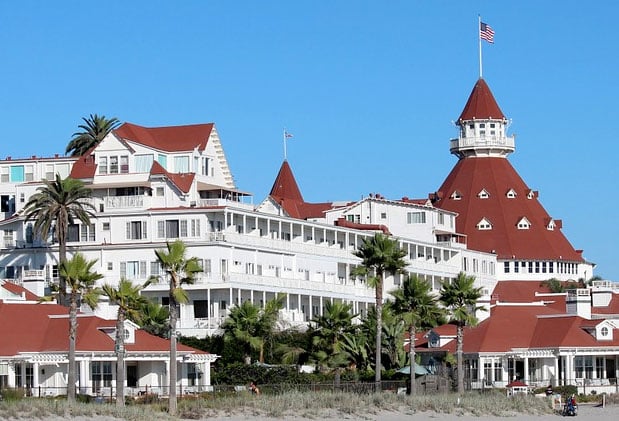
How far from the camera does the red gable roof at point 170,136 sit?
114 meters

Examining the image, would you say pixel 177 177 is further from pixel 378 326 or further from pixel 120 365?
pixel 120 365

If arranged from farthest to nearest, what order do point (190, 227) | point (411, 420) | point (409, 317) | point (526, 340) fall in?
1. point (190, 227)
2. point (526, 340)
3. point (409, 317)
4. point (411, 420)

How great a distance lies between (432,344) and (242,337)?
48.5 ft

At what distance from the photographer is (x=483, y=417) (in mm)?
77500

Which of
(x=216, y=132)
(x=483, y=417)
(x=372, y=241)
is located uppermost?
(x=216, y=132)

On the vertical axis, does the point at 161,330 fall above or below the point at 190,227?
below

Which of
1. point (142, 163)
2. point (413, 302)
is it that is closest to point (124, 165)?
point (142, 163)

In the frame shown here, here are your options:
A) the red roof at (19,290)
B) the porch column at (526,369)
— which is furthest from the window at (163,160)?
the porch column at (526,369)

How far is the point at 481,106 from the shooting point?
158250 millimetres

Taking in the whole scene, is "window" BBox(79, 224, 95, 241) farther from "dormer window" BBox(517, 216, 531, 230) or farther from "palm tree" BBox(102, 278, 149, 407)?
"dormer window" BBox(517, 216, 531, 230)

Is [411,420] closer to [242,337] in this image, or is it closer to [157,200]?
[242,337]

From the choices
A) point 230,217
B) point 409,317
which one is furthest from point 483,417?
point 230,217

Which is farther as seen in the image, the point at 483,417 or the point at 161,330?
the point at 161,330

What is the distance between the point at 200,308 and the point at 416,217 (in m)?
33.7
